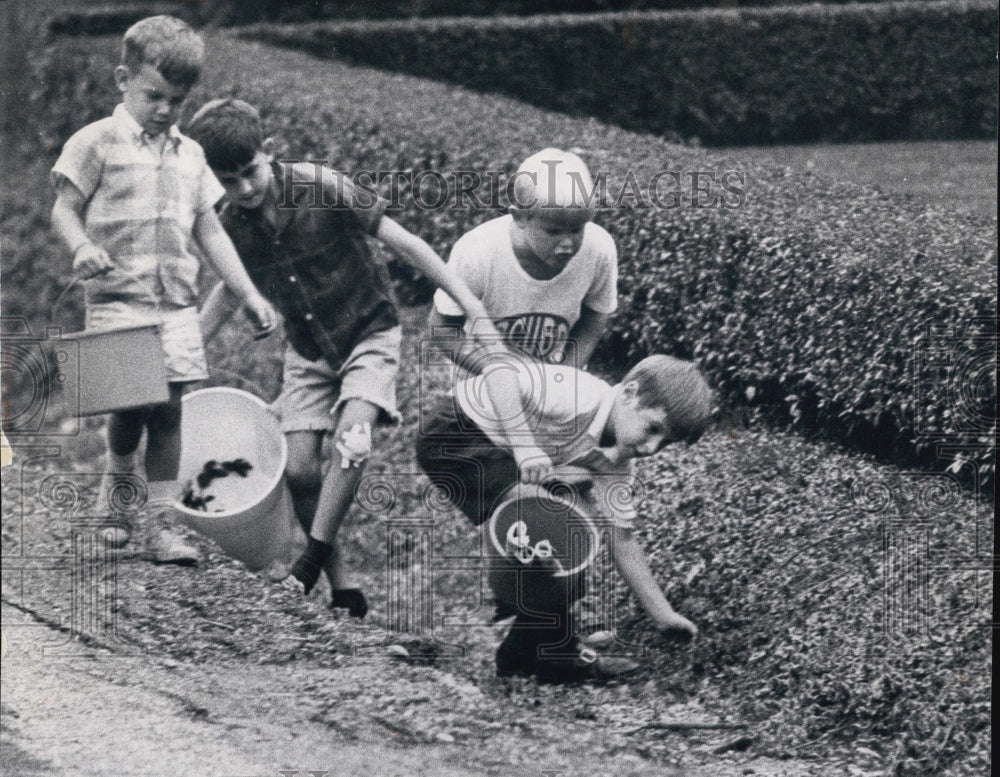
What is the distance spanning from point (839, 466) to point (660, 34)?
1975 millimetres

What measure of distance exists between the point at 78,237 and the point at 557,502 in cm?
209

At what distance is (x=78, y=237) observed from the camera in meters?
6.21

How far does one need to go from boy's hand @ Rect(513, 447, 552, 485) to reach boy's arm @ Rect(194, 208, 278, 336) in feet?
3.59

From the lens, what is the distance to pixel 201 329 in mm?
6309

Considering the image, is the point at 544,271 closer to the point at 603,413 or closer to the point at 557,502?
the point at 603,413

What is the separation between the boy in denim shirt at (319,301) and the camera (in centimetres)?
622

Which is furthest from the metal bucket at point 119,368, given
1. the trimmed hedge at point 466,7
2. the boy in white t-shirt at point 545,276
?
the trimmed hedge at point 466,7

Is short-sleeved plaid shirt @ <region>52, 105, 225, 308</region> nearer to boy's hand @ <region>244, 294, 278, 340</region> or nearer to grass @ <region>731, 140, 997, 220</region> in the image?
boy's hand @ <region>244, 294, 278, 340</region>

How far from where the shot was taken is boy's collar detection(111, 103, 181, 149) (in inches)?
244

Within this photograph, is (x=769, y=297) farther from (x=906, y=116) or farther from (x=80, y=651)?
(x=80, y=651)

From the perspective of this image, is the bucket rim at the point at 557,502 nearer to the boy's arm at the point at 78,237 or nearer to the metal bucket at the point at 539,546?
the metal bucket at the point at 539,546

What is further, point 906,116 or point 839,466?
point 906,116

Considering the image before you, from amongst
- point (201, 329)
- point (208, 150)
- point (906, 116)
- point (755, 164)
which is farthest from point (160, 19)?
point (906, 116)

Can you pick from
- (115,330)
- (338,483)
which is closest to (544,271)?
(338,483)
